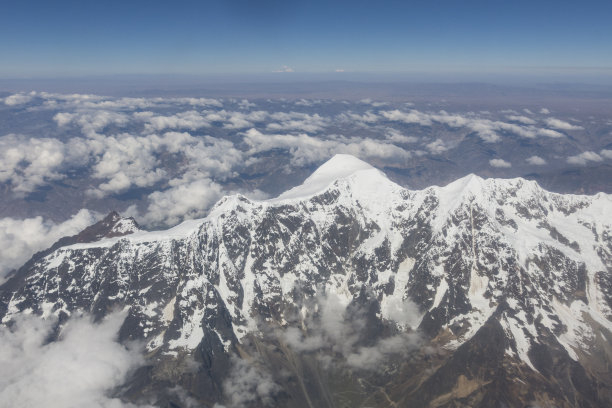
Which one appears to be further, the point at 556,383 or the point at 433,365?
the point at 433,365

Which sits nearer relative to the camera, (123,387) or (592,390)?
(592,390)

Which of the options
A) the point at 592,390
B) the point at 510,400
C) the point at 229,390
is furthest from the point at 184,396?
the point at 592,390

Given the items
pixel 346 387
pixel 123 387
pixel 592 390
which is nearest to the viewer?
pixel 592 390

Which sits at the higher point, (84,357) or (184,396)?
(84,357)

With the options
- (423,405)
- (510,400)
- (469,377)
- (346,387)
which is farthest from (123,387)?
(510,400)

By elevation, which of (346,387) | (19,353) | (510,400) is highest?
(19,353)

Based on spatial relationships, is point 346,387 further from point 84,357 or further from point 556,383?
point 84,357

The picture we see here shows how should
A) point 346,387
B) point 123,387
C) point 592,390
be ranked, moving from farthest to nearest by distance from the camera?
point 346,387, point 123,387, point 592,390

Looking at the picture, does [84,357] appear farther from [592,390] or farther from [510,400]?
[592,390]

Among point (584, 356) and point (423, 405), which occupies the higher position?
point (584, 356)
